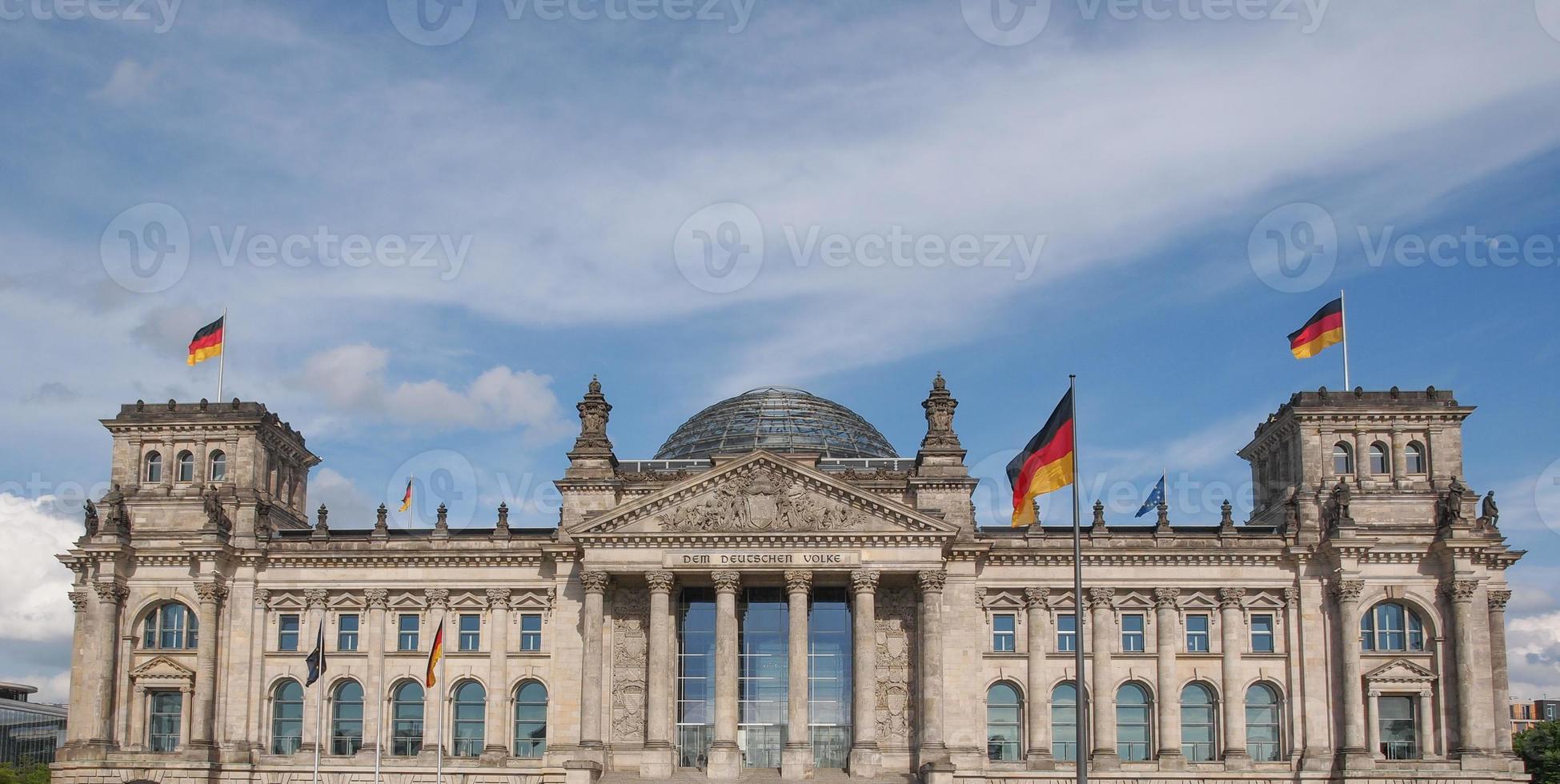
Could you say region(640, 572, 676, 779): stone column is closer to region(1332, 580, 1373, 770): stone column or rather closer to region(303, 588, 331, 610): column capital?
region(303, 588, 331, 610): column capital

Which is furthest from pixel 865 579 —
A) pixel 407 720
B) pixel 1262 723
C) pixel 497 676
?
pixel 407 720

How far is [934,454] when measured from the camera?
7500 centimetres

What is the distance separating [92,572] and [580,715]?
26.0 meters

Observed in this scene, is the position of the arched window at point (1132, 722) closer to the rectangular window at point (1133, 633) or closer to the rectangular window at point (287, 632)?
the rectangular window at point (1133, 633)

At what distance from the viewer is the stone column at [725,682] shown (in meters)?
69.4

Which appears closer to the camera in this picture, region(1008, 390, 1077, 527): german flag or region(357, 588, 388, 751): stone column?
region(1008, 390, 1077, 527): german flag

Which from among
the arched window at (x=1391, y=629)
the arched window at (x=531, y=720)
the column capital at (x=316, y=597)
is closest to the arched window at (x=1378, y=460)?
the arched window at (x=1391, y=629)

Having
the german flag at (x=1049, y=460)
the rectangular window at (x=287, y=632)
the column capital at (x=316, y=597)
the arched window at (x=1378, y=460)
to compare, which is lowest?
the rectangular window at (x=287, y=632)

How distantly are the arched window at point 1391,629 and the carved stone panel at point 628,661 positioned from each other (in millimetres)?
35317

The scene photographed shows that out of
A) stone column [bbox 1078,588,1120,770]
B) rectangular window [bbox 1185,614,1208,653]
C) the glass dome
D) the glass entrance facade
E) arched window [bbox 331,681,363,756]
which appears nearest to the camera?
Answer: stone column [bbox 1078,588,1120,770]

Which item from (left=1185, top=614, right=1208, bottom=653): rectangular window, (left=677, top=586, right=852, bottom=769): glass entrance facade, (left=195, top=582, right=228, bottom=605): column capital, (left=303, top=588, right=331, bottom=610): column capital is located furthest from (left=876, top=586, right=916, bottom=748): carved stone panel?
(left=195, top=582, right=228, bottom=605): column capital

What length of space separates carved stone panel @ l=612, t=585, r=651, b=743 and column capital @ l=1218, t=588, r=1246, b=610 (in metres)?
28.5

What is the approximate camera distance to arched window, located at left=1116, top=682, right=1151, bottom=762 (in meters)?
73.9

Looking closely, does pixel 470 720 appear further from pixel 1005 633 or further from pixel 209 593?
pixel 1005 633
